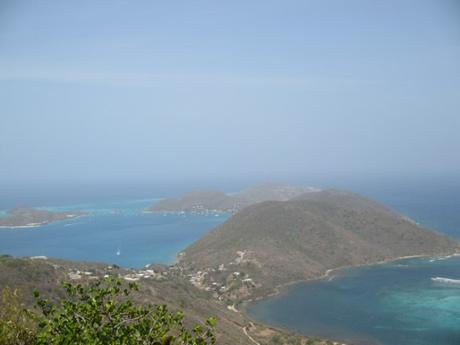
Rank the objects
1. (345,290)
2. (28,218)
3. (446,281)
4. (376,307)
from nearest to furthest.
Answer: (376,307)
(345,290)
(446,281)
(28,218)

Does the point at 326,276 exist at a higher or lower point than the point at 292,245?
lower

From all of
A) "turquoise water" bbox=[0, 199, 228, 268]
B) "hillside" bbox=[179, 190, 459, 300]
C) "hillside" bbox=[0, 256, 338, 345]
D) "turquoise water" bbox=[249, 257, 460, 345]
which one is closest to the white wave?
"turquoise water" bbox=[249, 257, 460, 345]

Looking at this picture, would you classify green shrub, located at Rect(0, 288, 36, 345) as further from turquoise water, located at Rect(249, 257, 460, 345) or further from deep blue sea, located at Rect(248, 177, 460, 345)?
turquoise water, located at Rect(249, 257, 460, 345)

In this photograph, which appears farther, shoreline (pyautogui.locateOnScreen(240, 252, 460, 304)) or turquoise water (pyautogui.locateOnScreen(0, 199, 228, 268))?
turquoise water (pyautogui.locateOnScreen(0, 199, 228, 268))

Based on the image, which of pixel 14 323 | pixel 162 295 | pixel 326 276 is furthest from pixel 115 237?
pixel 14 323

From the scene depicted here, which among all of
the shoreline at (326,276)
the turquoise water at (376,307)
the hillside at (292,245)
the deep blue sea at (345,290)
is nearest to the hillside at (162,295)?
the turquoise water at (376,307)

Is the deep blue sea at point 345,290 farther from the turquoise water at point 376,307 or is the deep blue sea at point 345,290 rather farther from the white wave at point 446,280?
the white wave at point 446,280

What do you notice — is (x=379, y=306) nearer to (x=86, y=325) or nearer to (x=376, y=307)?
(x=376, y=307)
